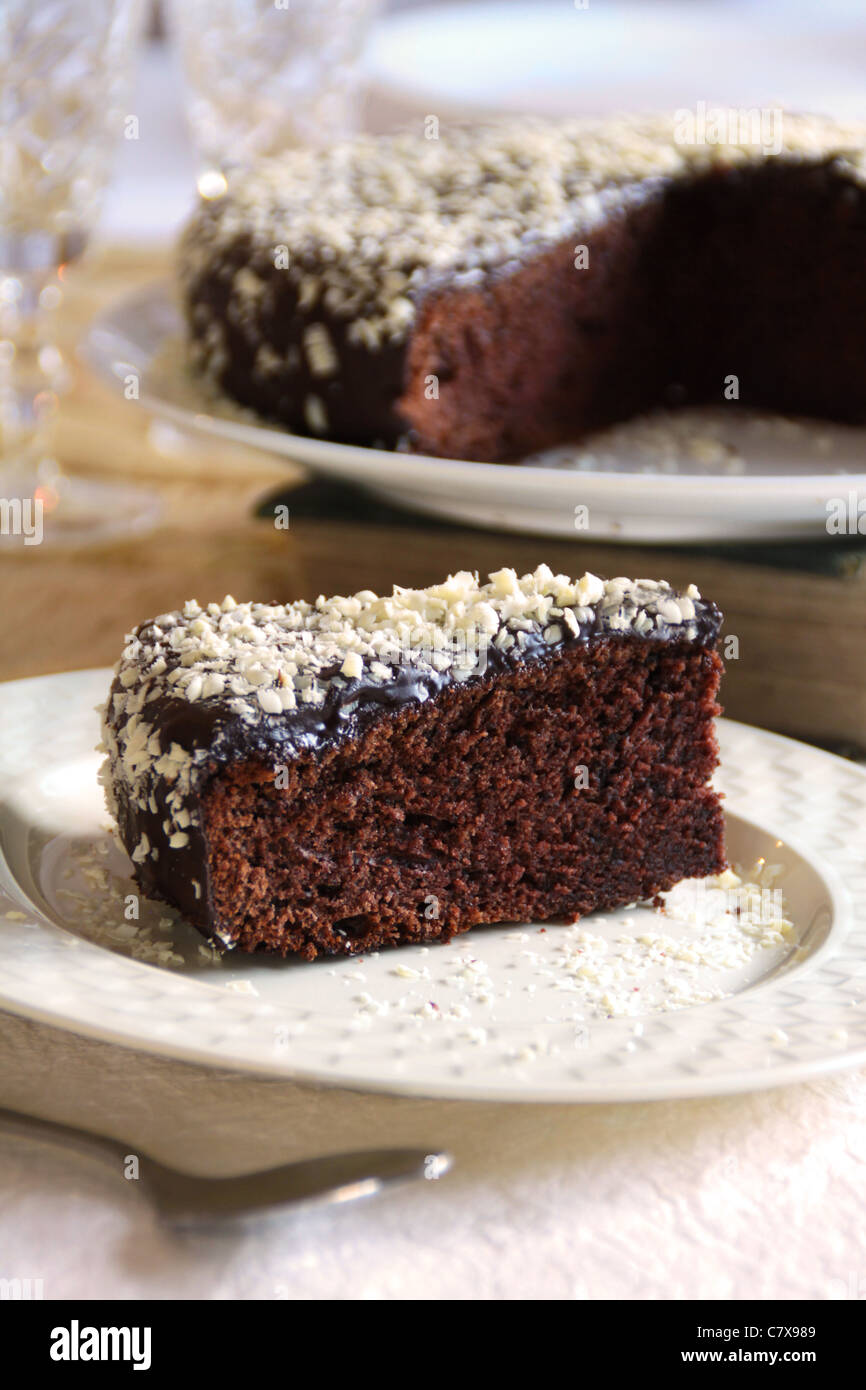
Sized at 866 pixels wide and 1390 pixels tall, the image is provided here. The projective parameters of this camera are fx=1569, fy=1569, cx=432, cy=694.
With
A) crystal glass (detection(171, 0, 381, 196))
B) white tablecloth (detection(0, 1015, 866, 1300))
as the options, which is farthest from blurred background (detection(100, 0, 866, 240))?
white tablecloth (detection(0, 1015, 866, 1300))

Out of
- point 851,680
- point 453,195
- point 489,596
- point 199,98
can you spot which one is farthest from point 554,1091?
point 199,98

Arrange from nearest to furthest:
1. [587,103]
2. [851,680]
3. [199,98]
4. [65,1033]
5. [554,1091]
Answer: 1. [554,1091]
2. [65,1033]
3. [851,680]
4. [199,98]
5. [587,103]

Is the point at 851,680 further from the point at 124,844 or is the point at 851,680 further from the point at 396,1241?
the point at 396,1241

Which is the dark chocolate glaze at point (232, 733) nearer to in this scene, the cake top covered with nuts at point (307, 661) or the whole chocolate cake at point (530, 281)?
the cake top covered with nuts at point (307, 661)

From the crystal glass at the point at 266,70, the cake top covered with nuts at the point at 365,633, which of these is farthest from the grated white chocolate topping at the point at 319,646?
the crystal glass at the point at 266,70

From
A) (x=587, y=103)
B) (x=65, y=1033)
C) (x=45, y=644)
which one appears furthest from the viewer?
(x=587, y=103)
